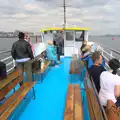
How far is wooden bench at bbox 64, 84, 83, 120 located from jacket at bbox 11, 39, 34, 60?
1598 millimetres

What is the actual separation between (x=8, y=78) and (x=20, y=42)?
5.14 feet

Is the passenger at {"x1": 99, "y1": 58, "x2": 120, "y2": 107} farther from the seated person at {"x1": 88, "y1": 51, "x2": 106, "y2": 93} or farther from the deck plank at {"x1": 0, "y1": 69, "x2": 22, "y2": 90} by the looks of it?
the deck plank at {"x1": 0, "y1": 69, "x2": 22, "y2": 90}

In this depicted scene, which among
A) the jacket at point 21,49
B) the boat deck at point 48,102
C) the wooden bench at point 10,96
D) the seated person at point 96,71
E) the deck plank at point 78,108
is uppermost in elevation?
the jacket at point 21,49

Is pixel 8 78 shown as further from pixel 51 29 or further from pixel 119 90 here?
pixel 51 29

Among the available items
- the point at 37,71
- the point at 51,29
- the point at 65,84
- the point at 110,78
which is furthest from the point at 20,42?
the point at 51,29

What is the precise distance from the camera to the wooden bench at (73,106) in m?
2.82

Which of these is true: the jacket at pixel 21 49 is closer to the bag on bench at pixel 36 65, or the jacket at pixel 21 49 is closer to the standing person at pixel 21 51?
the standing person at pixel 21 51

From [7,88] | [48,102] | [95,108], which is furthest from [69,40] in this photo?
[95,108]

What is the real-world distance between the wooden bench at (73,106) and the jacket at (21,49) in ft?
5.24

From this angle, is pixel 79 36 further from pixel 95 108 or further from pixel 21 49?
pixel 95 108

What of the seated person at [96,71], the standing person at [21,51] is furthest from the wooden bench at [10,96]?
the seated person at [96,71]

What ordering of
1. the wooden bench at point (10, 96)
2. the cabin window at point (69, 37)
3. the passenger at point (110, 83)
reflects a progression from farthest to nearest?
the cabin window at point (69, 37)
the wooden bench at point (10, 96)
the passenger at point (110, 83)

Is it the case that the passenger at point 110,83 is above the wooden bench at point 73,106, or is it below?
above

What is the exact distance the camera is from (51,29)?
11.5 meters
